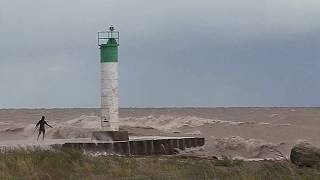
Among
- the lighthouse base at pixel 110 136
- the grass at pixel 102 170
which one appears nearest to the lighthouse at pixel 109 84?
the lighthouse base at pixel 110 136

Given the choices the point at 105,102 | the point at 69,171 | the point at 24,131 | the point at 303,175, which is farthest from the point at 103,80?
the point at 24,131

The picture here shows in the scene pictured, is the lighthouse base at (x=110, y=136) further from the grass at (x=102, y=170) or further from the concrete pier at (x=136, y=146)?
the grass at (x=102, y=170)

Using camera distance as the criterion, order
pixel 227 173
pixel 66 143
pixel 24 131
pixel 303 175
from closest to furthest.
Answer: pixel 303 175
pixel 227 173
pixel 66 143
pixel 24 131

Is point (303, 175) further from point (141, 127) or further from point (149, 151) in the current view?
point (141, 127)

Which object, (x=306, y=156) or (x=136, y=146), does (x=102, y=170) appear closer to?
(x=306, y=156)

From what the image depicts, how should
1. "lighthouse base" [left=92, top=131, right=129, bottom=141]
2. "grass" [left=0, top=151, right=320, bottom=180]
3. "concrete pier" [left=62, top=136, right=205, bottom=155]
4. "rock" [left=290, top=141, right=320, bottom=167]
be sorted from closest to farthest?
"grass" [left=0, top=151, right=320, bottom=180] → "rock" [left=290, top=141, right=320, bottom=167] → "concrete pier" [left=62, top=136, right=205, bottom=155] → "lighthouse base" [left=92, top=131, right=129, bottom=141]

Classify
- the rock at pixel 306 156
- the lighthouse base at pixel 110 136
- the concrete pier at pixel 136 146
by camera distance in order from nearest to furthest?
1. the rock at pixel 306 156
2. the concrete pier at pixel 136 146
3. the lighthouse base at pixel 110 136

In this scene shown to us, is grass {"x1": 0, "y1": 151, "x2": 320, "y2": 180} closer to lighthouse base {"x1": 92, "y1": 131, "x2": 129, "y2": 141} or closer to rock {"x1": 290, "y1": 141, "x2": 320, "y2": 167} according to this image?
rock {"x1": 290, "y1": 141, "x2": 320, "y2": 167}

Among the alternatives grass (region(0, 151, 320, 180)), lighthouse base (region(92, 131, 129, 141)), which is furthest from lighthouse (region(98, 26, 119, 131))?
grass (region(0, 151, 320, 180))

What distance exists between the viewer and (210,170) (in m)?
14.8

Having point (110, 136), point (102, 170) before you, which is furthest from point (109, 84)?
point (102, 170)

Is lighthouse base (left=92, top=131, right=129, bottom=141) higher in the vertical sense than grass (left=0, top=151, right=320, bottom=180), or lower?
higher

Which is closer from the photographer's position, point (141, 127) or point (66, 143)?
point (66, 143)

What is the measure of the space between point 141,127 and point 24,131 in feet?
31.5
